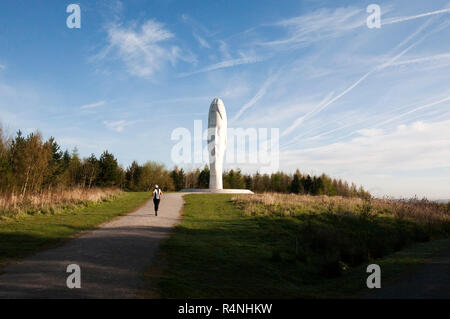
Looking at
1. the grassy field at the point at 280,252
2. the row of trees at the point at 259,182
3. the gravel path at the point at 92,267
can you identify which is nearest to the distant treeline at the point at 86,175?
the row of trees at the point at 259,182

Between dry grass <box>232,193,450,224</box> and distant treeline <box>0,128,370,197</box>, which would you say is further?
distant treeline <box>0,128,370,197</box>

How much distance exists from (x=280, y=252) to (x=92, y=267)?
19.5 ft

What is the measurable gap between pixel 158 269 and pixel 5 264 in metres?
3.60

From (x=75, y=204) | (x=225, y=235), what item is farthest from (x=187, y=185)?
(x=225, y=235)

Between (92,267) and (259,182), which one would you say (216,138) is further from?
(259,182)

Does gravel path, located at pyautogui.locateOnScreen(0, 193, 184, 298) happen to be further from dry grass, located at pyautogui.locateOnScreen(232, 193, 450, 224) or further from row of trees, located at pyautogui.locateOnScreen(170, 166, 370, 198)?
row of trees, located at pyautogui.locateOnScreen(170, 166, 370, 198)

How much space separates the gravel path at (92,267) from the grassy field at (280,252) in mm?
453

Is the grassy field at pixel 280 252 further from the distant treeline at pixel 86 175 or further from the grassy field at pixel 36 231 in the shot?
the distant treeline at pixel 86 175

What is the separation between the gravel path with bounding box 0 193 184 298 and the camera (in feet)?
18.0

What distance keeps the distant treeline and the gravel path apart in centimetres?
1913

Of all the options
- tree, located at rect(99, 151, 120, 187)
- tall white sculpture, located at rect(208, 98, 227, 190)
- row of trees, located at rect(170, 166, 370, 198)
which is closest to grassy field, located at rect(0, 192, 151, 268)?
tall white sculpture, located at rect(208, 98, 227, 190)

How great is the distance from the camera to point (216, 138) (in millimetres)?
38844
